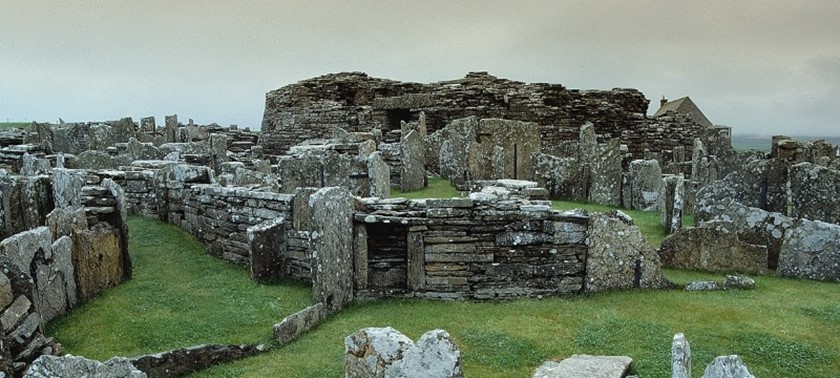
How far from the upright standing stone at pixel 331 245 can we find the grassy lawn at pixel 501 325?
1.10 feet

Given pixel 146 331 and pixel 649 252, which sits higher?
pixel 649 252

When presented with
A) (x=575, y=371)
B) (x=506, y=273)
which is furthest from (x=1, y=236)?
(x=575, y=371)

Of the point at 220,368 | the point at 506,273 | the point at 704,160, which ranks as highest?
the point at 704,160

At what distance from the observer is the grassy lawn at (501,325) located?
636 cm

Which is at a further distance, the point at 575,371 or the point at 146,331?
the point at 146,331

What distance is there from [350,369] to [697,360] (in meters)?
3.91

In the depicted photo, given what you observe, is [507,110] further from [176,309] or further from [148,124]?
[148,124]

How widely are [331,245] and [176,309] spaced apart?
7.45 feet

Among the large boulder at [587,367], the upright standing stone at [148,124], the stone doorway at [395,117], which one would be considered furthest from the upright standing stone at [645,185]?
the upright standing stone at [148,124]

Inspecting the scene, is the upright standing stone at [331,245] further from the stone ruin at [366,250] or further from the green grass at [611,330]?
the green grass at [611,330]

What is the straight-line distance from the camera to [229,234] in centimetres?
1052

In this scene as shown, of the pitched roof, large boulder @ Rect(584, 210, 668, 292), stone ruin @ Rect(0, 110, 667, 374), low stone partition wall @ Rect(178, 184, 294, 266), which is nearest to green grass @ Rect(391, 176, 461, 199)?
low stone partition wall @ Rect(178, 184, 294, 266)

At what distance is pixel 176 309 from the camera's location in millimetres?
8047

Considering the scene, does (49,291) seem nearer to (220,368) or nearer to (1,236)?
(220,368)
